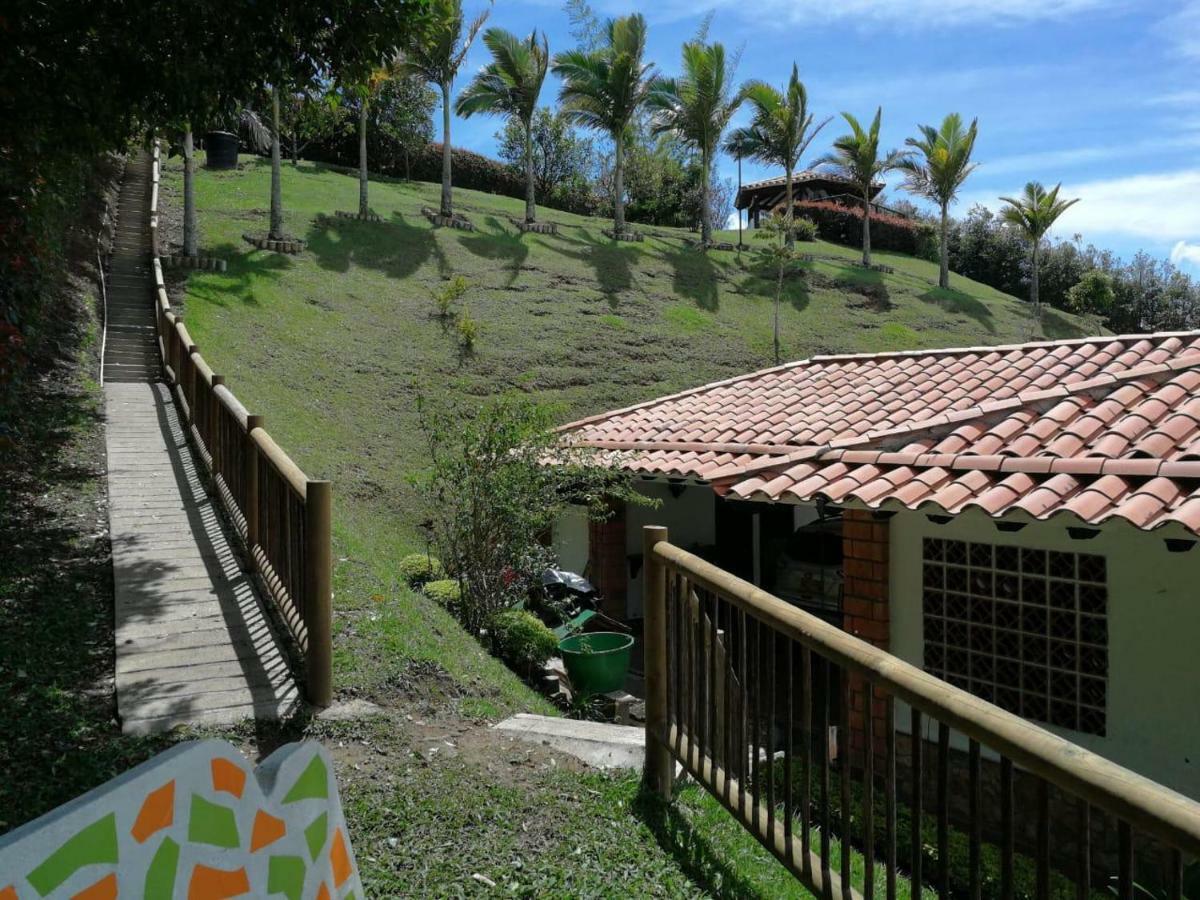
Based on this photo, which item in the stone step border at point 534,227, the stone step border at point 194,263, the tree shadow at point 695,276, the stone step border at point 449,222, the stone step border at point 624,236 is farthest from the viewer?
the stone step border at point 624,236

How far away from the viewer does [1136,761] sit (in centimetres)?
638

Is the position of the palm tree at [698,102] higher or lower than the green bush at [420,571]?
higher

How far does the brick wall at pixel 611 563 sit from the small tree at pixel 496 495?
11.3ft

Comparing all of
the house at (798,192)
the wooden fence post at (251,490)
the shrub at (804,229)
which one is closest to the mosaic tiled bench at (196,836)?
the wooden fence post at (251,490)

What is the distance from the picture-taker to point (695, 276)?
30.3 m

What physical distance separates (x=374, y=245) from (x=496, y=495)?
20.1 meters

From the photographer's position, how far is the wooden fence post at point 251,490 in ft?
20.8

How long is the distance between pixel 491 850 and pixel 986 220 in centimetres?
5141

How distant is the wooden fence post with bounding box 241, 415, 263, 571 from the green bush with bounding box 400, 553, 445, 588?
3.11 metres

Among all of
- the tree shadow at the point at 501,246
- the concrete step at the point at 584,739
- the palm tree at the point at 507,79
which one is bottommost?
the concrete step at the point at 584,739

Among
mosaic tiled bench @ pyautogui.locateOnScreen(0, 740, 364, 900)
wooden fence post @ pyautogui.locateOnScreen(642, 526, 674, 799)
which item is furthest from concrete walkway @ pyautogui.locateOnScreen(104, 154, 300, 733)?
mosaic tiled bench @ pyautogui.locateOnScreen(0, 740, 364, 900)

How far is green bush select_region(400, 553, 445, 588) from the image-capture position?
9711 millimetres

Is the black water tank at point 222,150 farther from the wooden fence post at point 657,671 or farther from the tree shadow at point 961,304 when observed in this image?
the wooden fence post at point 657,671

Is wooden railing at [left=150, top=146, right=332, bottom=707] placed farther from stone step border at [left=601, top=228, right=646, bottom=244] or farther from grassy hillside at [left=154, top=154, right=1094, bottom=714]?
stone step border at [left=601, top=228, right=646, bottom=244]
